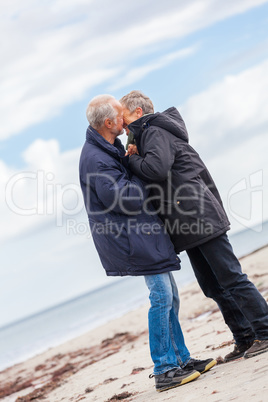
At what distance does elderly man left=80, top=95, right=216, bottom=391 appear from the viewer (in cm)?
417

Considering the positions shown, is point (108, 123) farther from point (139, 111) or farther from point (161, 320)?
point (161, 320)

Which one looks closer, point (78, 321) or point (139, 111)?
point (139, 111)

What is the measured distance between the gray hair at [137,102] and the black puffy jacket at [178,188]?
0.15 m

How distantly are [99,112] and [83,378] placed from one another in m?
3.95

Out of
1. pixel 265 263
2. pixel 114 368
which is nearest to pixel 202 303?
pixel 265 263

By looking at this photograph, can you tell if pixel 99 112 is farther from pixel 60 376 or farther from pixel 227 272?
Result: pixel 60 376

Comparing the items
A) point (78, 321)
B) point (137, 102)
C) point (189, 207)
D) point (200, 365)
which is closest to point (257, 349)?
point (200, 365)

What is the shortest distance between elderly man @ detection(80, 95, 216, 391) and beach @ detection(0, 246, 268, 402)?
24cm

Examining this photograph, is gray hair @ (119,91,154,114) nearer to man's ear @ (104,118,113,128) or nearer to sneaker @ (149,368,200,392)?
man's ear @ (104,118,113,128)

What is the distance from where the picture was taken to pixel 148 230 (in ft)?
13.9

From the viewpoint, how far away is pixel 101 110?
14.2 feet

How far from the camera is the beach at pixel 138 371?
3.62 meters

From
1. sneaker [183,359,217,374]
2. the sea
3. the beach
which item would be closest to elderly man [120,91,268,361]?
sneaker [183,359,217,374]

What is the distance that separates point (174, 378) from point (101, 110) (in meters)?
2.05
